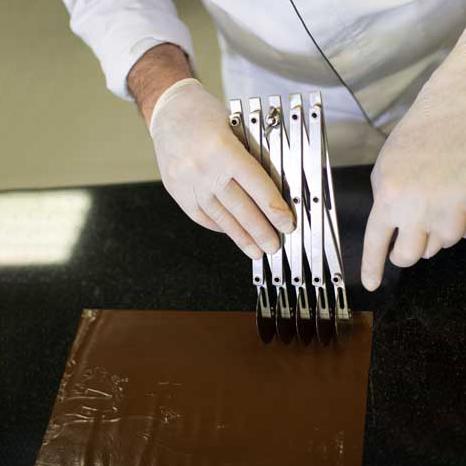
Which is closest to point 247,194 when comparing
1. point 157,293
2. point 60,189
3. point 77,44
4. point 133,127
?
point 157,293

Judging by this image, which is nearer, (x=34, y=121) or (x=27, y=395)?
(x=27, y=395)

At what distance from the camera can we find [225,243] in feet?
3.50

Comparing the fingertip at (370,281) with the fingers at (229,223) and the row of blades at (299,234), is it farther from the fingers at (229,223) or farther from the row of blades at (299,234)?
the fingers at (229,223)

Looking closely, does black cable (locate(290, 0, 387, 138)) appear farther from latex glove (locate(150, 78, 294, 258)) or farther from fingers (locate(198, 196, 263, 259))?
fingers (locate(198, 196, 263, 259))

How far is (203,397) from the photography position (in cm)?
93

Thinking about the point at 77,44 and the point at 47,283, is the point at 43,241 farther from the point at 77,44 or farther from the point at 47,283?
the point at 77,44

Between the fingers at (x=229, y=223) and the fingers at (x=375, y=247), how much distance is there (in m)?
0.14

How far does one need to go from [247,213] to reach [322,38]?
271 millimetres

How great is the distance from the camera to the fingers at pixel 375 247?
32.6 inches

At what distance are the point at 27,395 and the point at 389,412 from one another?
49 cm

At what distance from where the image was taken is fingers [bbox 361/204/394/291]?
83 cm

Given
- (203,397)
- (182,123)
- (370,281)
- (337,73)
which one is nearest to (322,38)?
(337,73)

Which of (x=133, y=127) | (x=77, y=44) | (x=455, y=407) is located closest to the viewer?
(x=455, y=407)

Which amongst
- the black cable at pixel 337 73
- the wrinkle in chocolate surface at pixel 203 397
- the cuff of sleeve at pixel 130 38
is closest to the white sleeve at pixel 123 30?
the cuff of sleeve at pixel 130 38
